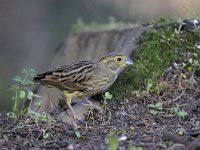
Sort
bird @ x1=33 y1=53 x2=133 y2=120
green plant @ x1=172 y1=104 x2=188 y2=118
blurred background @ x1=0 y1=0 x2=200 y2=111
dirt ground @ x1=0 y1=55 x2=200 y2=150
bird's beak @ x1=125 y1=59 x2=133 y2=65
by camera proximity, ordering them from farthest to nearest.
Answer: blurred background @ x1=0 y1=0 x2=200 y2=111, bird's beak @ x1=125 y1=59 x2=133 y2=65, bird @ x1=33 y1=53 x2=133 y2=120, green plant @ x1=172 y1=104 x2=188 y2=118, dirt ground @ x1=0 y1=55 x2=200 y2=150

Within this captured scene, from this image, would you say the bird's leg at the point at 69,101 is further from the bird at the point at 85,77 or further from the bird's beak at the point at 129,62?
the bird's beak at the point at 129,62

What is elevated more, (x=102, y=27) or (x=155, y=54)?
(x=102, y=27)

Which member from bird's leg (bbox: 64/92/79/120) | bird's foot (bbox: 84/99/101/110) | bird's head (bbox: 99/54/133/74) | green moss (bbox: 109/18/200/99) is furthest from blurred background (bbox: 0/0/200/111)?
bird's foot (bbox: 84/99/101/110)

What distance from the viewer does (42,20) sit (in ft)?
65.7

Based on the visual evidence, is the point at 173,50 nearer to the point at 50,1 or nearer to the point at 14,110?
the point at 14,110

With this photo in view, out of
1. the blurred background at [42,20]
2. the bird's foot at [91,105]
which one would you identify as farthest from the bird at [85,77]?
the blurred background at [42,20]

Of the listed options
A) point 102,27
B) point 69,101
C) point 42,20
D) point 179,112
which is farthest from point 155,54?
point 42,20

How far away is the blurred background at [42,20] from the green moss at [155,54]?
8283 millimetres

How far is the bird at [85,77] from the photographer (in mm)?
8492

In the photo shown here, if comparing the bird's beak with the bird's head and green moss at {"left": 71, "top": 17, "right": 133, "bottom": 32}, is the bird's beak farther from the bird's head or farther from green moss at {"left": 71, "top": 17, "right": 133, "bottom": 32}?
green moss at {"left": 71, "top": 17, "right": 133, "bottom": 32}

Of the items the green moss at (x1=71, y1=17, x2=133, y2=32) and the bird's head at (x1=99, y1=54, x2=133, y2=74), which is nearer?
the bird's head at (x1=99, y1=54, x2=133, y2=74)

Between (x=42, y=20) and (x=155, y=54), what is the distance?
1138 cm

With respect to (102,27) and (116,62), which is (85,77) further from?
(102,27)

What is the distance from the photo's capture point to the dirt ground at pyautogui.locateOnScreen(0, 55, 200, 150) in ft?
21.7
